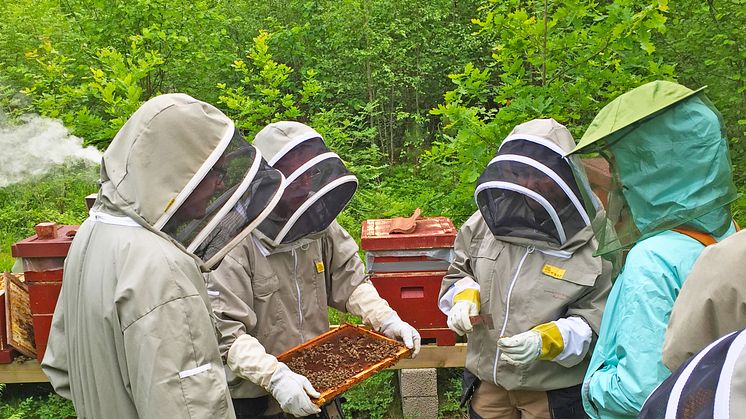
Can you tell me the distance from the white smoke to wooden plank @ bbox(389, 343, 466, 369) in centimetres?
525

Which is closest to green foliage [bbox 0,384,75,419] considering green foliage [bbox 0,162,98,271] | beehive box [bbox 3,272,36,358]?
beehive box [bbox 3,272,36,358]

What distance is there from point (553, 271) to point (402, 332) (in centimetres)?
88

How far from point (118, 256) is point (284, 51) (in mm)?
8179

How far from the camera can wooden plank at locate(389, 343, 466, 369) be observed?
170 inches

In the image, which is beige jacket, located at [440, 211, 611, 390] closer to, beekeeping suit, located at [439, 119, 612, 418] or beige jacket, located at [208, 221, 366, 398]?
beekeeping suit, located at [439, 119, 612, 418]

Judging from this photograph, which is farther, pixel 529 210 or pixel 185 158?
pixel 529 210

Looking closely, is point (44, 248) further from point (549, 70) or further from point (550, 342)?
point (549, 70)

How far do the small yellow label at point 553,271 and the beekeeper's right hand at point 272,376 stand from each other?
120 cm

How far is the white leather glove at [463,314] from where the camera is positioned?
3039 millimetres

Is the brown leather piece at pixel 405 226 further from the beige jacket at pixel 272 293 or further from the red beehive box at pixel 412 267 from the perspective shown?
the beige jacket at pixel 272 293

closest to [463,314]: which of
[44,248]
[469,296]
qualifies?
[469,296]

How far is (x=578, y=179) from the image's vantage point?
8.14ft

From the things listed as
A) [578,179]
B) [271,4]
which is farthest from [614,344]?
[271,4]

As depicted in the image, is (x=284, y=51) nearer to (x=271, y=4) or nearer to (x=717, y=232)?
(x=271, y=4)
